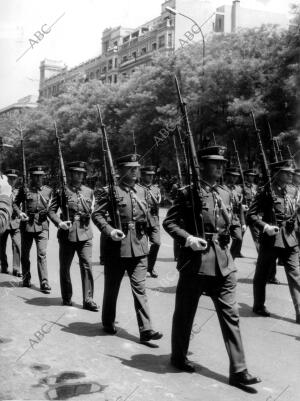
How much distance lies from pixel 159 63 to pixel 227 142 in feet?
34.3

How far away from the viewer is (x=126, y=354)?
18.9ft

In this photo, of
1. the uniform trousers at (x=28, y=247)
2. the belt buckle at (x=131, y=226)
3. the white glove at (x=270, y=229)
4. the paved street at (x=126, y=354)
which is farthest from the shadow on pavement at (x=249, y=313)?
the uniform trousers at (x=28, y=247)

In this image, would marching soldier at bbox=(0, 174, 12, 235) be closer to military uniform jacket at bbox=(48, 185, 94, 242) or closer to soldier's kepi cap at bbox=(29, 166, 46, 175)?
military uniform jacket at bbox=(48, 185, 94, 242)

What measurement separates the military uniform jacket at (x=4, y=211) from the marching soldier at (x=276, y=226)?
3939 millimetres

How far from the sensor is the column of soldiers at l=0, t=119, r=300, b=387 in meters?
5.20

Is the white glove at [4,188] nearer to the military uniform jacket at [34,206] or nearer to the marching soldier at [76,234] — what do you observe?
the marching soldier at [76,234]

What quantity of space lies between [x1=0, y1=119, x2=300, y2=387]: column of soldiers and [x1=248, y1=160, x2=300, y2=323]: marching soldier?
13 mm

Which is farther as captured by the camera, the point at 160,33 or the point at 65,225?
the point at 160,33

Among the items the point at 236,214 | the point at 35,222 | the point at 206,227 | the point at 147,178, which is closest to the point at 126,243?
the point at 206,227

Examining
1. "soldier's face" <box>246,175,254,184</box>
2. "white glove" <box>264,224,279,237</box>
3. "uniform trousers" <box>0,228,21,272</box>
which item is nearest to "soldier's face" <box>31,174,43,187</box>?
"uniform trousers" <box>0,228,21,272</box>

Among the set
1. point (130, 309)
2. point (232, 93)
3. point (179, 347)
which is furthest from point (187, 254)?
point (232, 93)

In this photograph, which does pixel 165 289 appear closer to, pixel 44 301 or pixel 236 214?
pixel 44 301

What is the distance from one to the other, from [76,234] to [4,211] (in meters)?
3.93

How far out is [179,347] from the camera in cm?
528
